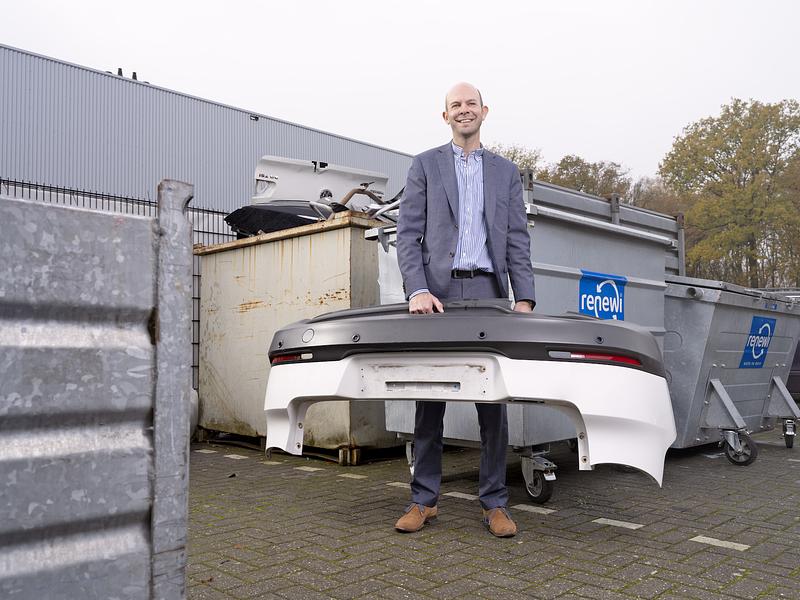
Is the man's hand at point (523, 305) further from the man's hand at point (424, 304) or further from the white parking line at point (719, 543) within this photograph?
the white parking line at point (719, 543)

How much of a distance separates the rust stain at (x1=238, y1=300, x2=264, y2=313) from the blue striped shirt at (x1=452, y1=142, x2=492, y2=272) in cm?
296

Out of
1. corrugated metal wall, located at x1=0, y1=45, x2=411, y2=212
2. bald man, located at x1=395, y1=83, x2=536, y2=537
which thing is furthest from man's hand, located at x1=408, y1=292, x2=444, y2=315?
corrugated metal wall, located at x1=0, y1=45, x2=411, y2=212

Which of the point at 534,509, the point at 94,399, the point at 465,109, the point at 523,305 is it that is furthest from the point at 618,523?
the point at 94,399

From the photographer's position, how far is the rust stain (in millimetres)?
6000

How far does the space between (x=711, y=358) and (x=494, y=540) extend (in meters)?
2.82

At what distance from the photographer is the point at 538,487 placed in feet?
12.9

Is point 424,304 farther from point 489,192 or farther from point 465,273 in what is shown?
point 489,192

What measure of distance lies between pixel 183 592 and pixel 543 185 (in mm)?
3776

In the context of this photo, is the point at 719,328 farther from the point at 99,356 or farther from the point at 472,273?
the point at 99,356

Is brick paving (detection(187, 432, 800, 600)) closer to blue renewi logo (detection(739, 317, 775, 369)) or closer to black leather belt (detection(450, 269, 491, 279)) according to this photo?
blue renewi logo (detection(739, 317, 775, 369))

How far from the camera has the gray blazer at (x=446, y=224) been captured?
11.0 feet

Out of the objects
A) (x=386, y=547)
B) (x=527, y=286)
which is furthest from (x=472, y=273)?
(x=386, y=547)

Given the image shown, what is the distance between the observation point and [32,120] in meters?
22.6

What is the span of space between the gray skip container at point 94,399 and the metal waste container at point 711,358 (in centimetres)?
448
